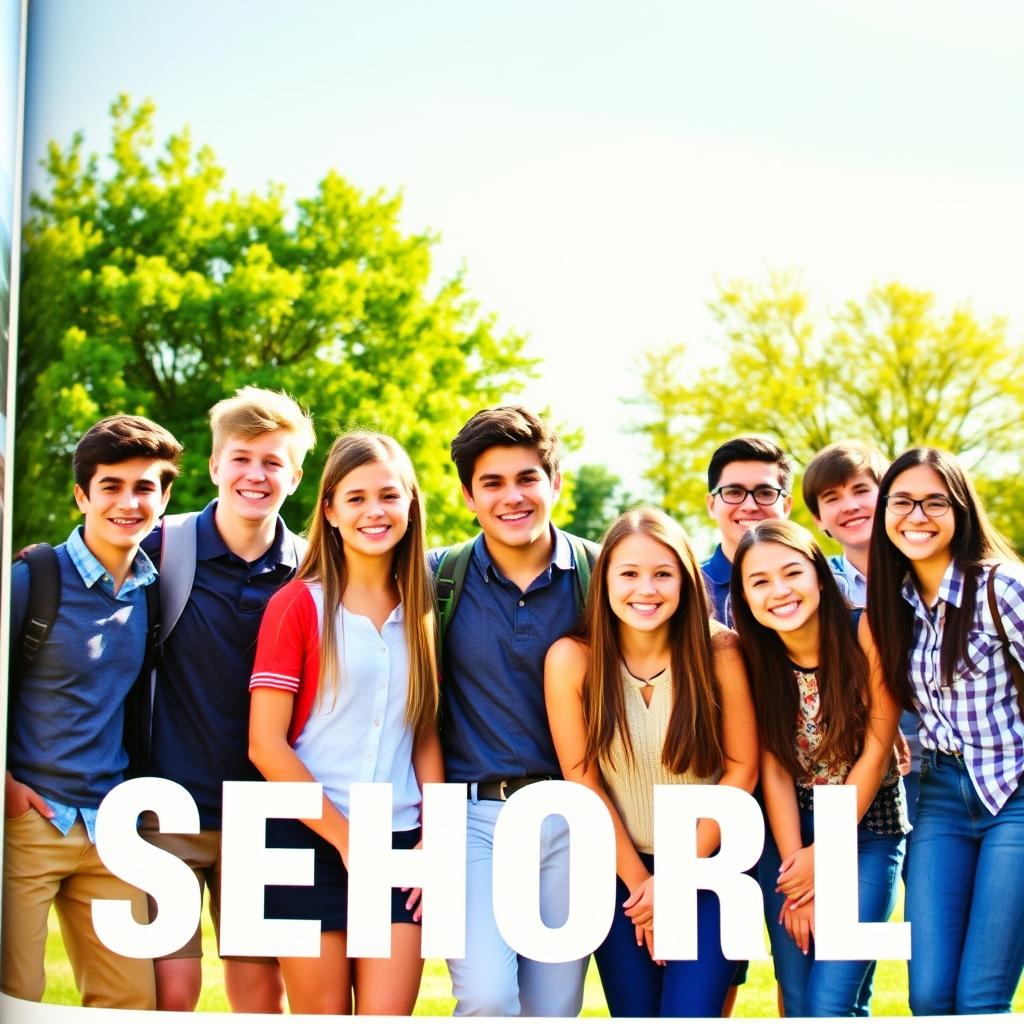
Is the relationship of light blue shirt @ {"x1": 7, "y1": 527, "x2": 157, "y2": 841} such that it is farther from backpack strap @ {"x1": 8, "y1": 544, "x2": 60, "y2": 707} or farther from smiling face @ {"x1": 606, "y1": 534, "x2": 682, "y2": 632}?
smiling face @ {"x1": 606, "y1": 534, "x2": 682, "y2": 632}

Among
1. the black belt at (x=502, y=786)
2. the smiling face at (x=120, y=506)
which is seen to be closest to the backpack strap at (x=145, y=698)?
the smiling face at (x=120, y=506)

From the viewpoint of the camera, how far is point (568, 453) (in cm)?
1493

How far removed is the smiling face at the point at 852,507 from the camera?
14.8 feet

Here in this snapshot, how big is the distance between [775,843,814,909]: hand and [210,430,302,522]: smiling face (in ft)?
6.10

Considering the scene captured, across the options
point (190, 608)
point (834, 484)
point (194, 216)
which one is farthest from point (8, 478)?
point (194, 216)

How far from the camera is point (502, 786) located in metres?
3.80

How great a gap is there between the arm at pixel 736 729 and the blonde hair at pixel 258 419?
1455 millimetres

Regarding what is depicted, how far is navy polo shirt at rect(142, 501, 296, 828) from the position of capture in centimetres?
390

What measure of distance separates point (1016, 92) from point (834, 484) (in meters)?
1.88

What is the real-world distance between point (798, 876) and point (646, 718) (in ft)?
2.14

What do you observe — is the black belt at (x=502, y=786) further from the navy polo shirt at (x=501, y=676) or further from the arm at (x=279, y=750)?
the arm at (x=279, y=750)

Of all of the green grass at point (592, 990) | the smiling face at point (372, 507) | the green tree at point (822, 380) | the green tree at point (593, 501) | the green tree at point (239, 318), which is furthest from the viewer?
the green tree at point (593, 501)

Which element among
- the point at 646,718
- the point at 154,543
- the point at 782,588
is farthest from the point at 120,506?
the point at 782,588

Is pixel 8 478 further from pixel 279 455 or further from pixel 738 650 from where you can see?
pixel 738 650
